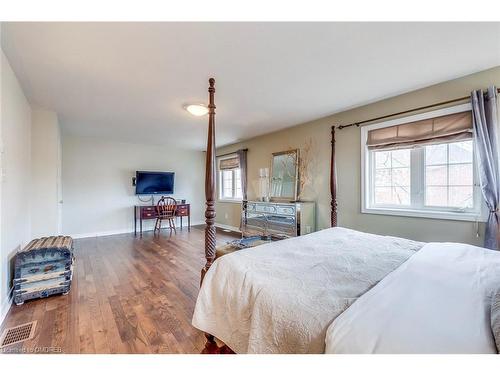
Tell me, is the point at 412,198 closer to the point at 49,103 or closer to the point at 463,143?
the point at 463,143

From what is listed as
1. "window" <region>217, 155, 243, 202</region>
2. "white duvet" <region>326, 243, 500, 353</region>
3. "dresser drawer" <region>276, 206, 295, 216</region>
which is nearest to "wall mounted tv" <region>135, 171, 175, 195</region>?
"window" <region>217, 155, 243, 202</region>

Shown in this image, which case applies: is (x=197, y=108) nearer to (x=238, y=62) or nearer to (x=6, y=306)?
(x=238, y=62)

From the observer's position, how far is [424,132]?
2.61 meters

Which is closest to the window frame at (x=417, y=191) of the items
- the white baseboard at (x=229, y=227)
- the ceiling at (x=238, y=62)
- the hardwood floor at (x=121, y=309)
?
the ceiling at (x=238, y=62)

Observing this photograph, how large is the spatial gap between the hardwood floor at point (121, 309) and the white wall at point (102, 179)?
1.78 metres

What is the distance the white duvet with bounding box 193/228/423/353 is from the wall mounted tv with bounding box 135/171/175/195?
4775 millimetres

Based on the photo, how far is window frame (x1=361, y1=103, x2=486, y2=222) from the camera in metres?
2.32

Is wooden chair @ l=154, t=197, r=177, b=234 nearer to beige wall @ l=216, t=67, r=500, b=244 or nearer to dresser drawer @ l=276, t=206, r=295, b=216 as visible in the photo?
beige wall @ l=216, t=67, r=500, b=244

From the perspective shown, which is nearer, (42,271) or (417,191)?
(42,271)

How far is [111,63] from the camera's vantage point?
2.04 meters

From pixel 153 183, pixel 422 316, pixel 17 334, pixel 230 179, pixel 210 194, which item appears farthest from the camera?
pixel 230 179

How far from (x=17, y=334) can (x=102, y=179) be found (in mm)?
4146

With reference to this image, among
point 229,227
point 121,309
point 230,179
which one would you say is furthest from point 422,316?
point 230,179
